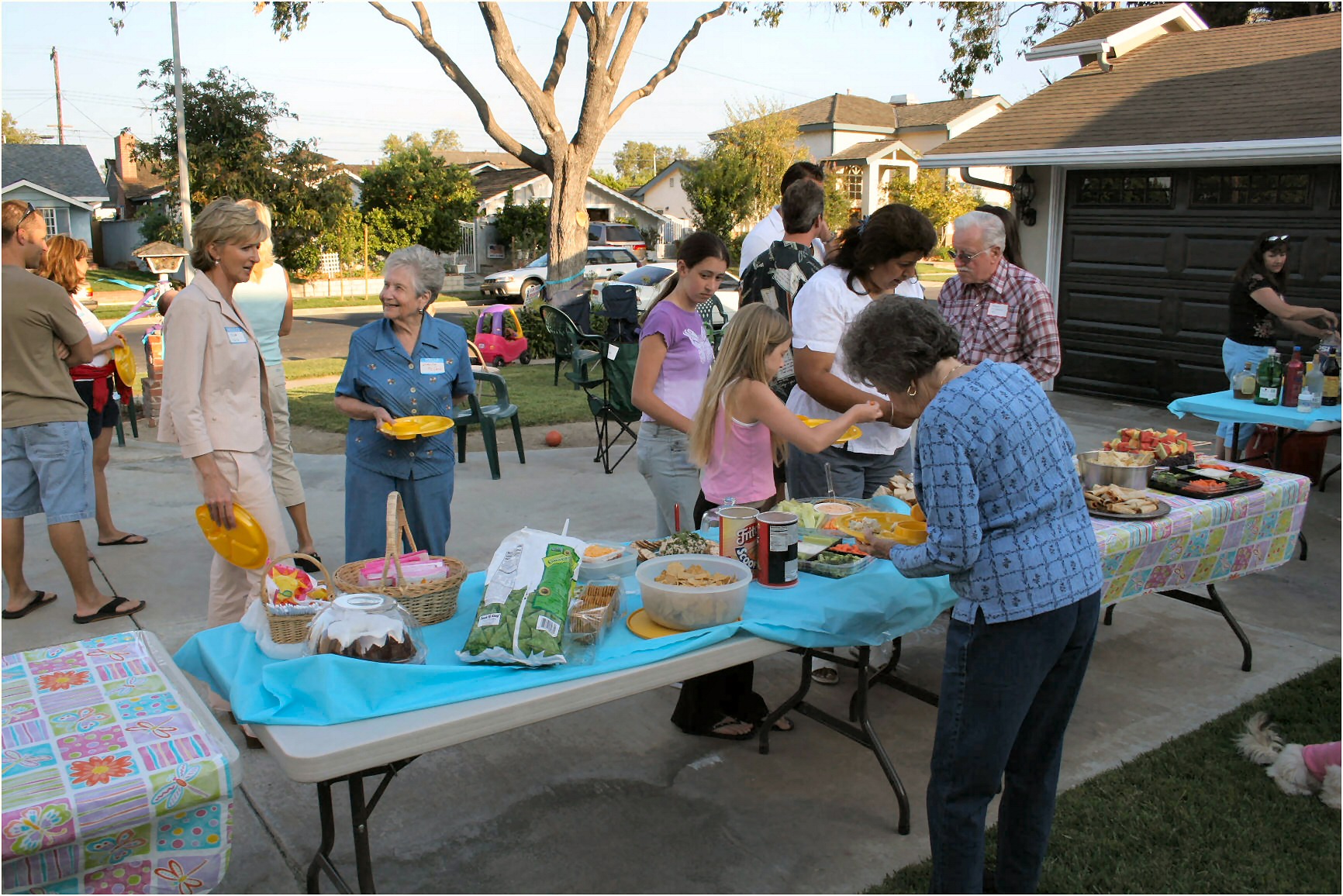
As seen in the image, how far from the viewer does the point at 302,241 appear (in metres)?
28.6

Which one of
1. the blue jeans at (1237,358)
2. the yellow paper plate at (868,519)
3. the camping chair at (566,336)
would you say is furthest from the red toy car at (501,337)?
the yellow paper plate at (868,519)

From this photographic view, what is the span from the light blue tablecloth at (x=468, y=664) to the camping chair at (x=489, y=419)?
4.18 m

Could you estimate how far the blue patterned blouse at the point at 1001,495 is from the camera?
2.18 metres

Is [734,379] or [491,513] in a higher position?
[734,379]

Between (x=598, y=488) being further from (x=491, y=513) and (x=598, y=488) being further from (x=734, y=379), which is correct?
(x=734, y=379)

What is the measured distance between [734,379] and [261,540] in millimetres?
1807

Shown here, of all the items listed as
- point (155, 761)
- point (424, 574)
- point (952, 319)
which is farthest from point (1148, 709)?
point (155, 761)

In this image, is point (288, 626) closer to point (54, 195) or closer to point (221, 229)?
point (221, 229)

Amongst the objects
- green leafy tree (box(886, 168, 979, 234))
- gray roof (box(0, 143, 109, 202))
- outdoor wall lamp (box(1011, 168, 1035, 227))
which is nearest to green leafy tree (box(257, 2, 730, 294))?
outdoor wall lamp (box(1011, 168, 1035, 227))

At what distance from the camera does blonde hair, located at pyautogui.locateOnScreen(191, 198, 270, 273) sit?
3.40 metres

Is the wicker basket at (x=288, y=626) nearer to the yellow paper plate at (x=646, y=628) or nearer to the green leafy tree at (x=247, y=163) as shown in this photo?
the yellow paper plate at (x=646, y=628)

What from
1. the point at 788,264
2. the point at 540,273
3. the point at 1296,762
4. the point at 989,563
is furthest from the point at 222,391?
the point at 540,273

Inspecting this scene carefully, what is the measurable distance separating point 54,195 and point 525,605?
42144 millimetres

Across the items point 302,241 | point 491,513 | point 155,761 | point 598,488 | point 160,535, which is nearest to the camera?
point 155,761
